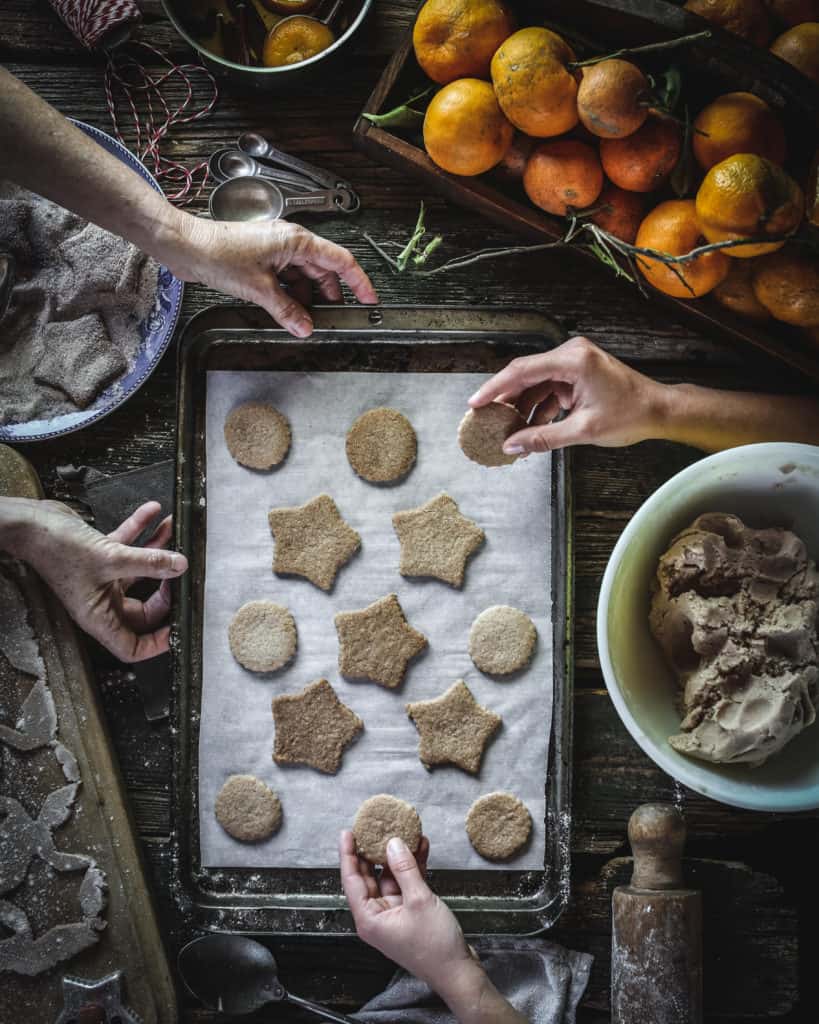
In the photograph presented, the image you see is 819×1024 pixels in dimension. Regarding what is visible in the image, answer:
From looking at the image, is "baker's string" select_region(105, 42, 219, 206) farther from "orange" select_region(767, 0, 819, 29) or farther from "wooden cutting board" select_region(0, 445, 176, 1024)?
"orange" select_region(767, 0, 819, 29)

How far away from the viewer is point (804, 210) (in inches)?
49.7

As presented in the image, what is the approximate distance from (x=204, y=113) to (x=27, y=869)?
4.54ft

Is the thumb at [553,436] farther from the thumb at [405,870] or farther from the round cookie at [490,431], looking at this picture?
the thumb at [405,870]

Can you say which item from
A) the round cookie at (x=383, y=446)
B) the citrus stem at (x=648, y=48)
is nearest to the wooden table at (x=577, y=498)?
the round cookie at (x=383, y=446)

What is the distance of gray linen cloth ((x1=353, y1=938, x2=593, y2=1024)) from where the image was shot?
1473 millimetres

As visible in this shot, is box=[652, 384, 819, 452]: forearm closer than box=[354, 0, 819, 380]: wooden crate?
No

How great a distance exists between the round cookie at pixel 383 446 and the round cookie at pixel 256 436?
129mm

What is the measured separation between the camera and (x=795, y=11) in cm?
131

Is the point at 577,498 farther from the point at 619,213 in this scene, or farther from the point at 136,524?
the point at 136,524

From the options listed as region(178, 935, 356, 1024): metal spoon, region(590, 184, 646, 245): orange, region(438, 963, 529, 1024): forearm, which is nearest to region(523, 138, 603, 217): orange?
region(590, 184, 646, 245): orange

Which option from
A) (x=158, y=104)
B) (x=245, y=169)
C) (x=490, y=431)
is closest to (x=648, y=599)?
(x=490, y=431)

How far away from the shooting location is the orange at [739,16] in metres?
1.30

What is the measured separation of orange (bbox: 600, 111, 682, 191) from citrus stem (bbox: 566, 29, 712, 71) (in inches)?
3.7

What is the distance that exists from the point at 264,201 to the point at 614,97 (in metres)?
0.64
